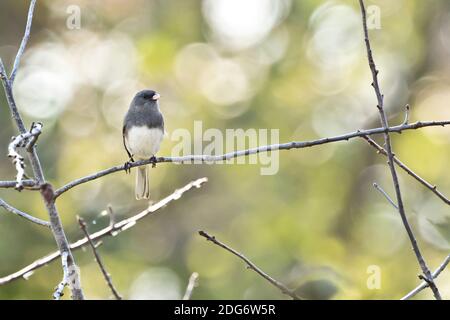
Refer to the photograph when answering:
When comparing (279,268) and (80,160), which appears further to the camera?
(80,160)

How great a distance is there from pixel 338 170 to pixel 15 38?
371 cm

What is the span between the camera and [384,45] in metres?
7.32

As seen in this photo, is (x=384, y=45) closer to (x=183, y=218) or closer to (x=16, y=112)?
(x=183, y=218)

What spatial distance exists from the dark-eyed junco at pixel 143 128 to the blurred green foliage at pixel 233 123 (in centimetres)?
201

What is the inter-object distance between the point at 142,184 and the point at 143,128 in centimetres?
51

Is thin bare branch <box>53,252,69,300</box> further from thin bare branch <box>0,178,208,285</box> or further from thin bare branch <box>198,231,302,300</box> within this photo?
thin bare branch <box>198,231,302,300</box>

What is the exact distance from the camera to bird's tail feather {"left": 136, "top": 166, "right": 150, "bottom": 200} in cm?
419

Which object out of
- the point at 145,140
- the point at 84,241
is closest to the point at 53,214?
the point at 84,241

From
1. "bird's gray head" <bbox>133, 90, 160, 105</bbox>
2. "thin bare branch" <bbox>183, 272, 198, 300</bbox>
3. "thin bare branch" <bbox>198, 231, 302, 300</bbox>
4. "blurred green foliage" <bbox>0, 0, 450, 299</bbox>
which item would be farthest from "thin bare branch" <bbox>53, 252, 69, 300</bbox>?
"blurred green foliage" <bbox>0, 0, 450, 299</bbox>

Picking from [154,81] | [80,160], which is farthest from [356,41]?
[80,160]

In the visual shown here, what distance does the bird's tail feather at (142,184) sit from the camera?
4.19 m

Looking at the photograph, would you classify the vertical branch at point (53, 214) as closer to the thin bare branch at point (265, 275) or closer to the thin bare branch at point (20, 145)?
the thin bare branch at point (20, 145)

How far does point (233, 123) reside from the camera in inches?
286

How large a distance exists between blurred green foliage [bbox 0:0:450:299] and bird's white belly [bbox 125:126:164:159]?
2.12m
